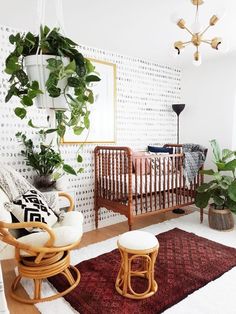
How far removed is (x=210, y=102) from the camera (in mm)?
3744

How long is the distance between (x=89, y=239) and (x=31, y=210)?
1.24 meters

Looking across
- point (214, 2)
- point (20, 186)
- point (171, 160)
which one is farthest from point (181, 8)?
point (20, 186)

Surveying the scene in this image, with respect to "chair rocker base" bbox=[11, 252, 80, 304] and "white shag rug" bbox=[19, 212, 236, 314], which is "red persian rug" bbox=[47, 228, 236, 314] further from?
"chair rocker base" bbox=[11, 252, 80, 304]

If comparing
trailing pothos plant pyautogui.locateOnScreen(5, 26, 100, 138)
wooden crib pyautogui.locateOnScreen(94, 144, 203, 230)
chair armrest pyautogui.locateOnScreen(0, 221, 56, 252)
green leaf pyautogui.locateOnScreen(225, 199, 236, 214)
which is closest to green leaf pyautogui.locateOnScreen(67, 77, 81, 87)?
trailing pothos plant pyautogui.locateOnScreen(5, 26, 100, 138)

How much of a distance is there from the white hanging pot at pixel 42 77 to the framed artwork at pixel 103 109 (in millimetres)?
1945

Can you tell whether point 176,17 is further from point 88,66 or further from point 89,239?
point 89,239

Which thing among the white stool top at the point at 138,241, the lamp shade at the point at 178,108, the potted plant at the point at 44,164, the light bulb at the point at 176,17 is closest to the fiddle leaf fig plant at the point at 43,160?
the potted plant at the point at 44,164

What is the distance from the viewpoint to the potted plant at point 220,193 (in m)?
2.95

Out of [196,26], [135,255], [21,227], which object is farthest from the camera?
[196,26]

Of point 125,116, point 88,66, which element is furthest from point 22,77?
point 125,116

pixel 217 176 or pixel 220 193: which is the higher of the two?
pixel 217 176

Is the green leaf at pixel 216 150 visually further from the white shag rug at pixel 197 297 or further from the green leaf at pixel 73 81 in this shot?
the green leaf at pixel 73 81

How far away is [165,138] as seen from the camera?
4074mm

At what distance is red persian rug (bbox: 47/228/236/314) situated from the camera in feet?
5.51
